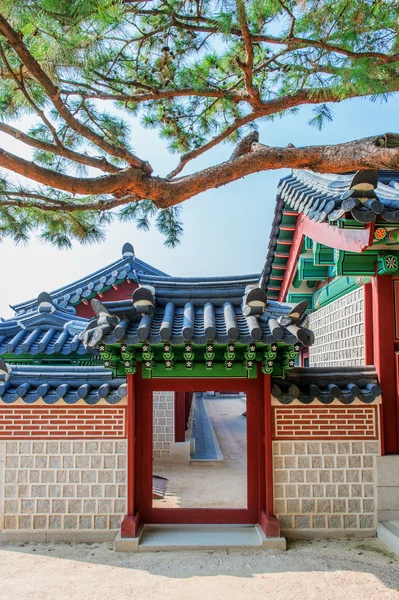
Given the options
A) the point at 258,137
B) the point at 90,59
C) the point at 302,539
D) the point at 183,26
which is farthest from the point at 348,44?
the point at 302,539

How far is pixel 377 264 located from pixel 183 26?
3457 millimetres

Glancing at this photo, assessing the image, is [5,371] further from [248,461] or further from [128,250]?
[128,250]

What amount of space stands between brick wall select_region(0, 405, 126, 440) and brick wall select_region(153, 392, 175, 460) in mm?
5275

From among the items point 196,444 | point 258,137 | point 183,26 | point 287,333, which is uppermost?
point 183,26

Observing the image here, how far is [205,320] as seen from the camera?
521cm

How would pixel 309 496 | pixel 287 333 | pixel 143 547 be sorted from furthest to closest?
pixel 309 496, pixel 143 547, pixel 287 333

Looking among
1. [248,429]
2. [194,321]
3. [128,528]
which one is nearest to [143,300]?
[194,321]

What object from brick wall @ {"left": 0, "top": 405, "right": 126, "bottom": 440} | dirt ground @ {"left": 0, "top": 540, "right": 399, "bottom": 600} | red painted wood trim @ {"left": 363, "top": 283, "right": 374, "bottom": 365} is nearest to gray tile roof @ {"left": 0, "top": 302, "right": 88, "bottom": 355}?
brick wall @ {"left": 0, "top": 405, "right": 126, "bottom": 440}

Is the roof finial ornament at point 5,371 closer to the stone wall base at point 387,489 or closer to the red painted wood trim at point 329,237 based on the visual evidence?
the red painted wood trim at point 329,237

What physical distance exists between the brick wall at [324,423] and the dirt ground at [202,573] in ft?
4.00

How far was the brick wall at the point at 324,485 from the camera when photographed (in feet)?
18.3

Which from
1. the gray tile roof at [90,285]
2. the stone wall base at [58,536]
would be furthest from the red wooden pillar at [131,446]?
the gray tile roof at [90,285]

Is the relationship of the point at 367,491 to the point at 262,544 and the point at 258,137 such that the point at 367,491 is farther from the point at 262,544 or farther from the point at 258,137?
the point at 258,137

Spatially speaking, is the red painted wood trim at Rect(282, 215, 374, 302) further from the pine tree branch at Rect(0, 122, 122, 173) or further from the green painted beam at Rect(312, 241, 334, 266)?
the pine tree branch at Rect(0, 122, 122, 173)
